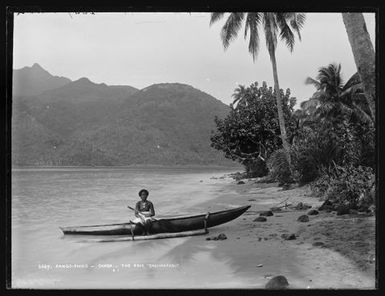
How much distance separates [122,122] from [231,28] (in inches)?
171

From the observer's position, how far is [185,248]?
558 cm

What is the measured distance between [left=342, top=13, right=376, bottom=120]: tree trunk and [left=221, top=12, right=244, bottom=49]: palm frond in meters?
1.71

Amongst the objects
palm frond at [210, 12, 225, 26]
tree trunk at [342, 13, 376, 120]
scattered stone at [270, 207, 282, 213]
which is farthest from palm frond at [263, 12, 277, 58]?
scattered stone at [270, 207, 282, 213]

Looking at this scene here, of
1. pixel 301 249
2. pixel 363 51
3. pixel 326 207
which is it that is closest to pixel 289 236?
pixel 301 249

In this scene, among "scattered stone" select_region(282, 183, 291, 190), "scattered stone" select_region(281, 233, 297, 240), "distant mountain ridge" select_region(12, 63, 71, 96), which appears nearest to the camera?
"distant mountain ridge" select_region(12, 63, 71, 96)

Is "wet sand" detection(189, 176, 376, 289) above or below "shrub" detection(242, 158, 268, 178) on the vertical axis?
below

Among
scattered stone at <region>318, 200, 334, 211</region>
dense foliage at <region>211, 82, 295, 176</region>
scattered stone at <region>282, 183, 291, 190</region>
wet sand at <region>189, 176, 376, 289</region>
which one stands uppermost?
dense foliage at <region>211, 82, 295, 176</region>

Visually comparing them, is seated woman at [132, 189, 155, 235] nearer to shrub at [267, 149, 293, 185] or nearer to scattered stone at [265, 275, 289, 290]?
scattered stone at [265, 275, 289, 290]

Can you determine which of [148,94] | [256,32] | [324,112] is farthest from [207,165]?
[324,112]

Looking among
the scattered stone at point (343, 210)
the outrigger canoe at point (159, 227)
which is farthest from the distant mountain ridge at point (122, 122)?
the scattered stone at point (343, 210)

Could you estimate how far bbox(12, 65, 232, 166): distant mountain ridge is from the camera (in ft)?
20.0

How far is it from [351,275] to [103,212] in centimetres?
500

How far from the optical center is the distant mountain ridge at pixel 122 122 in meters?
6.11

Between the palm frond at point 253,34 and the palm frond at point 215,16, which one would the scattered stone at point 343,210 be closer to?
the palm frond at point 253,34
